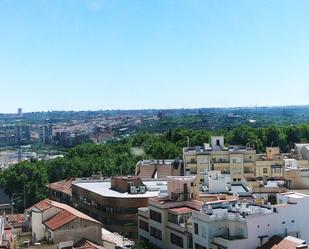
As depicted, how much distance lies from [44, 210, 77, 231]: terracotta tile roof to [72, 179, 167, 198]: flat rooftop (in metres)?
14.2

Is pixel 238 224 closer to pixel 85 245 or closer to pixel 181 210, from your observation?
pixel 181 210

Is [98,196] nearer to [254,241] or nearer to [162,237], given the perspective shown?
[162,237]

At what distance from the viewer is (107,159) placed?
334 feet

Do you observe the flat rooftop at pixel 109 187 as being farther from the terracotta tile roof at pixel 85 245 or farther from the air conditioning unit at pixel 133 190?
the terracotta tile roof at pixel 85 245

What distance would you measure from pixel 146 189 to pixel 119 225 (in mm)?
5330

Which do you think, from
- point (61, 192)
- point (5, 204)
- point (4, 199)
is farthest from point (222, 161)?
point (4, 199)

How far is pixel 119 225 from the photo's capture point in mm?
60031

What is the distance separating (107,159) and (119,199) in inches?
1688

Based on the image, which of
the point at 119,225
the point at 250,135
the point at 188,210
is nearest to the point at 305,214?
the point at 188,210

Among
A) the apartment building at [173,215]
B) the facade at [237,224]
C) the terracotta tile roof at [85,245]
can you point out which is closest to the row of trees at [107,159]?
the apartment building at [173,215]

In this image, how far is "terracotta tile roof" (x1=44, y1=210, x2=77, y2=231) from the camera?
43938 mm

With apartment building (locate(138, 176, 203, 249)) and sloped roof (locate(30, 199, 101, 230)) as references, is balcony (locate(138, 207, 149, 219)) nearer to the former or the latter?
apartment building (locate(138, 176, 203, 249))

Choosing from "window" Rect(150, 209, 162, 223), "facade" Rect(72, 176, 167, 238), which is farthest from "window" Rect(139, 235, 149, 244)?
"facade" Rect(72, 176, 167, 238)

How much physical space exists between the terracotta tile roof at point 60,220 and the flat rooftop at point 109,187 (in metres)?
14.2
